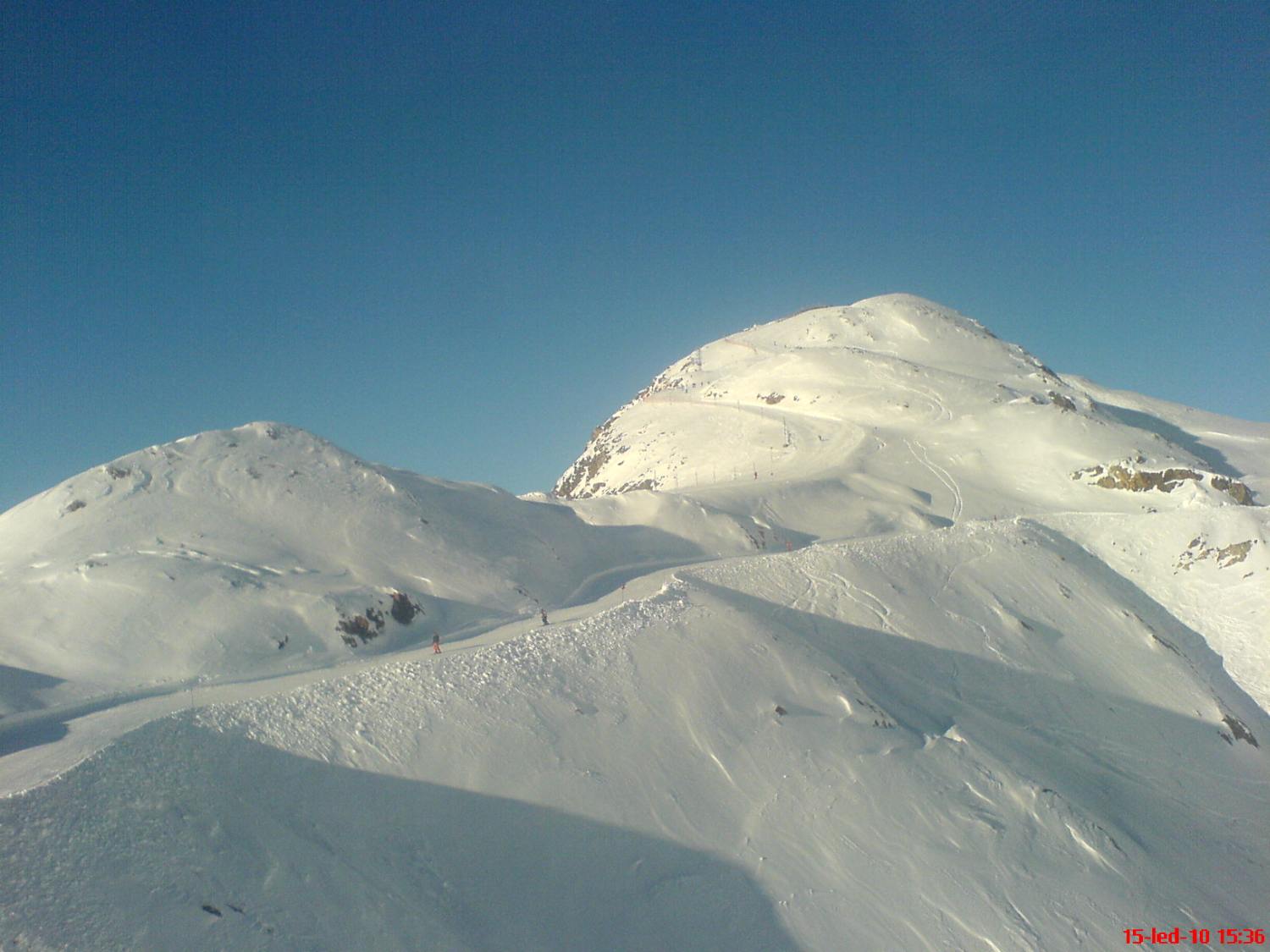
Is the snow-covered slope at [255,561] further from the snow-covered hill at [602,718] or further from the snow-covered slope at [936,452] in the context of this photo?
the snow-covered slope at [936,452]

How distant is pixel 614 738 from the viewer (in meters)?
19.1

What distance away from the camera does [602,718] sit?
64.3ft

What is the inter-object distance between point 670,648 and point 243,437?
72.5ft

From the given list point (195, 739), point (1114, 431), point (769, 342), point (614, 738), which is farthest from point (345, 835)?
point (769, 342)

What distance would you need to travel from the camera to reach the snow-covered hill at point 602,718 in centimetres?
1371
